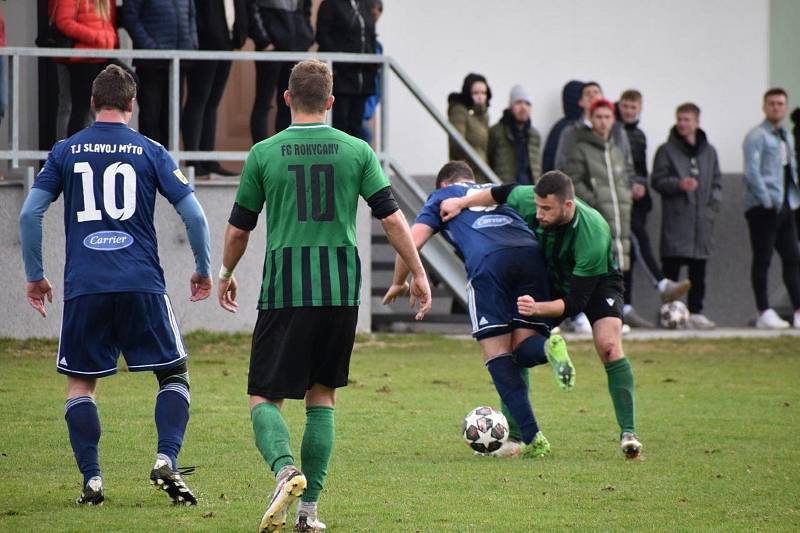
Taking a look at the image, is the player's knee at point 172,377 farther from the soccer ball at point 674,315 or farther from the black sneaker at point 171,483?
the soccer ball at point 674,315

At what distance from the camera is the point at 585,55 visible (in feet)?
61.9

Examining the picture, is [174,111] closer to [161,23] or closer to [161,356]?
[161,23]

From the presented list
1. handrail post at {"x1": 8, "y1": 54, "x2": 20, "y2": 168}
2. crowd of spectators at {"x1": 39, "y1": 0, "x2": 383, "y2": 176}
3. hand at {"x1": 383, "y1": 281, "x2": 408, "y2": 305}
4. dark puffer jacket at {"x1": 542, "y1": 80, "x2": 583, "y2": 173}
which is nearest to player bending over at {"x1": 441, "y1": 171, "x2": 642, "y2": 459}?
hand at {"x1": 383, "y1": 281, "x2": 408, "y2": 305}

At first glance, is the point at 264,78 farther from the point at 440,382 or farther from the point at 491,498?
the point at 491,498

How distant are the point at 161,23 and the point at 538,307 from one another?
20.8 feet

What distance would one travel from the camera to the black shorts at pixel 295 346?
6230 millimetres

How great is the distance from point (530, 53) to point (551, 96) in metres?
0.61

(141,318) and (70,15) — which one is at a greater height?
(70,15)

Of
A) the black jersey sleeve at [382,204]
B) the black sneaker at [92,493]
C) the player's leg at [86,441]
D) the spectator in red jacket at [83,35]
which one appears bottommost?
the black sneaker at [92,493]

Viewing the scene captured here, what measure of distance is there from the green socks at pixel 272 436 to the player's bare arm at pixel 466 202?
3.12 metres

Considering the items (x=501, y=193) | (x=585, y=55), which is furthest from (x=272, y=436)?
(x=585, y=55)

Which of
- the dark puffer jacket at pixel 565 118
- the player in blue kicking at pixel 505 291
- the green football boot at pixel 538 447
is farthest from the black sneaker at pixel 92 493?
the dark puffer jacket at pixel 565 118

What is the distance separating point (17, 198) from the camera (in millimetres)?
13859

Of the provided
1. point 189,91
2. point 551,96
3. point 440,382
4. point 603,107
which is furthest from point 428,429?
point 551,96
